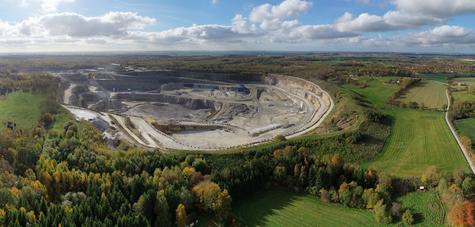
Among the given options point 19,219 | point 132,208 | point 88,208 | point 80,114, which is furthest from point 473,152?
point 80,114

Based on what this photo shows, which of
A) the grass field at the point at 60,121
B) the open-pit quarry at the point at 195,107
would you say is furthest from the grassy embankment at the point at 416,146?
the grass field at the point at 60,121

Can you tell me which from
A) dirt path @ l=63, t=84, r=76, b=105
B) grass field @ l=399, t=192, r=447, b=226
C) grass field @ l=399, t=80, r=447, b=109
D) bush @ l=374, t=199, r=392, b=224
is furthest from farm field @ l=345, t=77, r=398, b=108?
dirt path @ l=63, t=84, r=76, b=105

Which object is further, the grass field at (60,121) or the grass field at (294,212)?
the grass field at (60,121)

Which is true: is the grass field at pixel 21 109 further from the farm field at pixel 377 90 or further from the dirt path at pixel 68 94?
the farm field at pixel 377 90

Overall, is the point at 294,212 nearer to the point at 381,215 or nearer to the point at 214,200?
the point at 381,215

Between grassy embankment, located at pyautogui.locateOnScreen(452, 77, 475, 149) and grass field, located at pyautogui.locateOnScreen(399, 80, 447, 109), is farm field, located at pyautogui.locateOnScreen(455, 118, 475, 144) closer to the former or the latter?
grassy embankment, located at pyautogui.locateOnScreen(452, 77, 475, 149)

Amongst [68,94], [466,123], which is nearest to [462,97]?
[466,123]

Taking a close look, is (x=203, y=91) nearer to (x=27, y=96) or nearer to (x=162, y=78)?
(x=162, y=78)
